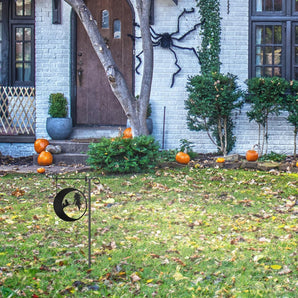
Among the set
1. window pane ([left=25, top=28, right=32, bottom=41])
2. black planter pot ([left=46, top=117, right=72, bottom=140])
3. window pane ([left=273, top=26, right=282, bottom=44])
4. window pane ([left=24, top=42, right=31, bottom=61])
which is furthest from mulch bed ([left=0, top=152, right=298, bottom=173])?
window pane ([left=25, top=28, right=32, bottom=41])

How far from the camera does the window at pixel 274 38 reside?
408 inches

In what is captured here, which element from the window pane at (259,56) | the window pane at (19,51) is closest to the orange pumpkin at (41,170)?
the window pane at (19,51)

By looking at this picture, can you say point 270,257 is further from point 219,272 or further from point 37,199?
point 37,199

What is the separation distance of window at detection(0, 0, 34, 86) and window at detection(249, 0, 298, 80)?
4554mm

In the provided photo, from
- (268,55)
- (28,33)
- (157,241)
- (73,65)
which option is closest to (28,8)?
(28,33)

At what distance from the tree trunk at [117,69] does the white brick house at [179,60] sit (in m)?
1.62

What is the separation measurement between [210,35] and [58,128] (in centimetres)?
340

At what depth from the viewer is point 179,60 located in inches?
412

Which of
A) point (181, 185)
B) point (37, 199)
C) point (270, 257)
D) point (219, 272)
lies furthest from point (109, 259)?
point (181, 185)

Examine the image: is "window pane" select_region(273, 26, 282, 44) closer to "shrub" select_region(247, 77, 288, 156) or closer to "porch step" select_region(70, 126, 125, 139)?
"shrub" select_region(247, 77, 288, 156)

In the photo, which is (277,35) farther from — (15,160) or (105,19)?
(15,160)

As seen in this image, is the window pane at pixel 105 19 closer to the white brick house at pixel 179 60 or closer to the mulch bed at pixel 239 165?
the white brick house at pixel 179 60

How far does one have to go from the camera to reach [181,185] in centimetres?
727

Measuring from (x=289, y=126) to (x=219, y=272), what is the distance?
6.91 meters
